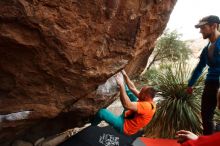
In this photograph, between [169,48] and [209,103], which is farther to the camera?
[169,48]

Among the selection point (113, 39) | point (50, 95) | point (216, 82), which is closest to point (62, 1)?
point (113, 39)

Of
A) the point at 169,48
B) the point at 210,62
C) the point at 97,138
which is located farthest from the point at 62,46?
the point at 169,48

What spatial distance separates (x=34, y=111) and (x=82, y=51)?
1113 millimetres

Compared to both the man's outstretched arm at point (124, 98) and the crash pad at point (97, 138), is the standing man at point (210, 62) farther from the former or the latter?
the crash pad at point (97, 138)

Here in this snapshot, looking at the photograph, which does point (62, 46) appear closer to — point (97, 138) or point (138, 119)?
point (138, 119)

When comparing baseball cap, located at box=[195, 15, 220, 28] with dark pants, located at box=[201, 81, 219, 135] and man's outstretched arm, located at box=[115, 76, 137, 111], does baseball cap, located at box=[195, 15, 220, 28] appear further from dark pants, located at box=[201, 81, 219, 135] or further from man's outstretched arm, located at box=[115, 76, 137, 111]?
man's outstretched arm, located at box=[115, 76, 137, 111]

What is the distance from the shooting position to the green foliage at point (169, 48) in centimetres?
1522

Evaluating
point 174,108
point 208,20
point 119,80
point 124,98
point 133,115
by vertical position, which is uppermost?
point 208,20

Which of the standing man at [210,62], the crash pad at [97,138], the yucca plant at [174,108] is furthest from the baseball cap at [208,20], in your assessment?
the yucca plant at [174,108]

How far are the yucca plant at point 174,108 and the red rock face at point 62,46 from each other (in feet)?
10.0

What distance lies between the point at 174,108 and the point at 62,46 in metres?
4.48

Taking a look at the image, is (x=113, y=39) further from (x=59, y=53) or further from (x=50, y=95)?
(x=50, y=95)

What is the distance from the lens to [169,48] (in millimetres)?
15562

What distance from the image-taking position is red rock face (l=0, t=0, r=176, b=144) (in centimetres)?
346
